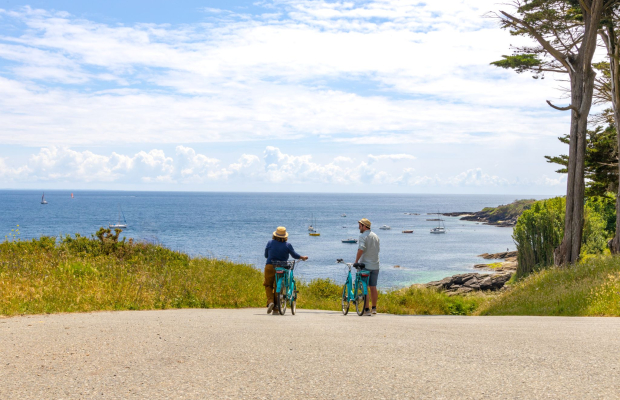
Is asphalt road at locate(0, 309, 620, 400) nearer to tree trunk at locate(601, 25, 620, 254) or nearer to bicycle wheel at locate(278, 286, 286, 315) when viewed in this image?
bicycle wheel at locate(278, 286, 286, 315)

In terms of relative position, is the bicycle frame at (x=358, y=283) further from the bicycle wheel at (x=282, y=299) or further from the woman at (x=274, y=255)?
the bicycle wheel at (x=282, y=299)

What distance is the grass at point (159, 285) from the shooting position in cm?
1017

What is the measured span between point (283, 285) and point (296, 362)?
5.83 m

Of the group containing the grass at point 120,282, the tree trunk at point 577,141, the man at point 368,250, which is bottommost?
the grass at point 120,282

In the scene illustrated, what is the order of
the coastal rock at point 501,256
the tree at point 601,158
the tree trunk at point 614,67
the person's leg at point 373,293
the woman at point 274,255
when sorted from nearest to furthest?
the woman at point 274,255, the person's leg at point 373,293, the tree trunk at point 614,67, the tree at point 601,158, the coastal rock at point 501,256

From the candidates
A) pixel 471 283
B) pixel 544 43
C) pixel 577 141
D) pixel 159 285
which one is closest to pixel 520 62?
pixel 544 43

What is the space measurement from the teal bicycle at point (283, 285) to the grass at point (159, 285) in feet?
8.24

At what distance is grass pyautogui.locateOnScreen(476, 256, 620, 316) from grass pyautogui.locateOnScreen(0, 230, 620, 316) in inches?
1.0

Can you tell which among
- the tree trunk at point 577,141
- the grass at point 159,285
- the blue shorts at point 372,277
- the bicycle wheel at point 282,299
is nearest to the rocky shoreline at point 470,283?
the tree trunk at point 577,141

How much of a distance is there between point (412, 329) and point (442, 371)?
3.40m

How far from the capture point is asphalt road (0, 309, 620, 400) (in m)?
4.22

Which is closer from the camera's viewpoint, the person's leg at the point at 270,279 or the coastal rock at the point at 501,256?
the person's leg at the point at 270,279

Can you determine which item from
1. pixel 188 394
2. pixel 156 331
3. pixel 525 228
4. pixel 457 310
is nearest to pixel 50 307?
pixel 156 331

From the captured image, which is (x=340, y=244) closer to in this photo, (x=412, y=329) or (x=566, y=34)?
(x=566, y=34)
